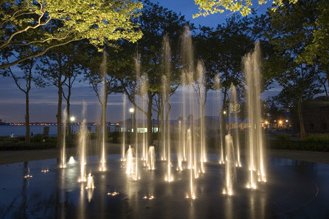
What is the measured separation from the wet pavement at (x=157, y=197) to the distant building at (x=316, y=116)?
38.1 metres

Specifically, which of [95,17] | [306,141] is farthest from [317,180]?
[306,141]

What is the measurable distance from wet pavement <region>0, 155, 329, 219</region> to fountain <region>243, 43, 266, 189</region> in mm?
494

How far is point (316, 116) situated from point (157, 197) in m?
46.6

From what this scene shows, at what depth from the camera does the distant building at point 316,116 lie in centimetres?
4838

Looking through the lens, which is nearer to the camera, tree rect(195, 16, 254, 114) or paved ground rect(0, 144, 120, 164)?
paved ground rect(0, 144, 120, 164)

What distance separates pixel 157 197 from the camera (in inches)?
368

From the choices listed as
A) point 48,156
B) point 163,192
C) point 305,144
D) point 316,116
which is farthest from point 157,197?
point 316,116

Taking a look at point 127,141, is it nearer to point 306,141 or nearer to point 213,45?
point 213,45

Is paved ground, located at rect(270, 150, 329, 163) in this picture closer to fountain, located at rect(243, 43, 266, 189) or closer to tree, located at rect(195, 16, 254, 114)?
fountain, located at rect(243, 43, 266, 189)

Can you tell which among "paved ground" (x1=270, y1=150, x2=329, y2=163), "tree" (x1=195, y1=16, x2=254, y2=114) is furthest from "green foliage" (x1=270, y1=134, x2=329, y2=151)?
"tree" (x1=195, y1=16, x2=254, y2=114)

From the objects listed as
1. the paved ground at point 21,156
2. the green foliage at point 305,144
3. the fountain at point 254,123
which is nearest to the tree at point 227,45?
the fountain at point 254,123

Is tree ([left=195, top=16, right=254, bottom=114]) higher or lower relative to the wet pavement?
higher

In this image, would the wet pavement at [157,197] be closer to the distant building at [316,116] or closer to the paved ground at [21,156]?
the paved ground at [21,156]

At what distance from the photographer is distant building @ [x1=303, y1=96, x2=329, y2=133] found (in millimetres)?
48381
